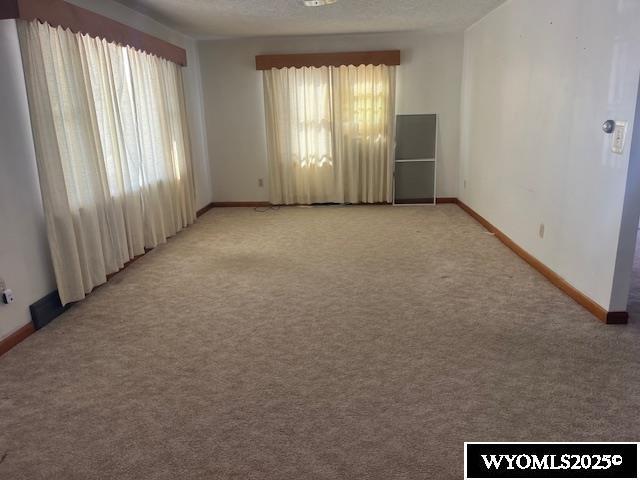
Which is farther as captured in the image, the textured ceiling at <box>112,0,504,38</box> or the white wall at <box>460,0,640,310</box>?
the textured ceiling at <box>112,0,504,38</box>

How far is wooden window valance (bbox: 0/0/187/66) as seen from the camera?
2699 millimetres

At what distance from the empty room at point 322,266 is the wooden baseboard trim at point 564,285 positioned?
22 mm

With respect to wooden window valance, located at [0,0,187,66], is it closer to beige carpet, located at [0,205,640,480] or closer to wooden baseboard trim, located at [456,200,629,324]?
beige carpet, located at [0,205,640,480]

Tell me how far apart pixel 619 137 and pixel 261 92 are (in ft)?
15.3

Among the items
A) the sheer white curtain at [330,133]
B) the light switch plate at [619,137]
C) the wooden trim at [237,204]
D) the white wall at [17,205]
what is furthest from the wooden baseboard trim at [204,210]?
the light switch plate at [619,137]

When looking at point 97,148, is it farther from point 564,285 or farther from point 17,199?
point 564,285

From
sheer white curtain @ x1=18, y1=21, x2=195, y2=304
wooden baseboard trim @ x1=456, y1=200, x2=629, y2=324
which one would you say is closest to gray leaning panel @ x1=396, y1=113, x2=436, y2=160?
wooden baseboard trim @ x1=456, y1=200, x2=629, y2=324

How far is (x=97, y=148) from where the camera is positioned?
342cm

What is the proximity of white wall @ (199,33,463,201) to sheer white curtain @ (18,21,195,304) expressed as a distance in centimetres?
141

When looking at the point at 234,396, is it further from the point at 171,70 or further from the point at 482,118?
the point at 482,118

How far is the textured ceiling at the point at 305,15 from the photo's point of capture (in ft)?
13.9

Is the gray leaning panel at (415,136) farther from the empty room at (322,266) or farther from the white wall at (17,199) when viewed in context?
the white wall at (17,199)

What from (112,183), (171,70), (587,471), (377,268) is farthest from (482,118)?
(587,471)

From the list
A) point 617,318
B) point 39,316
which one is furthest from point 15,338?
point 617,318
